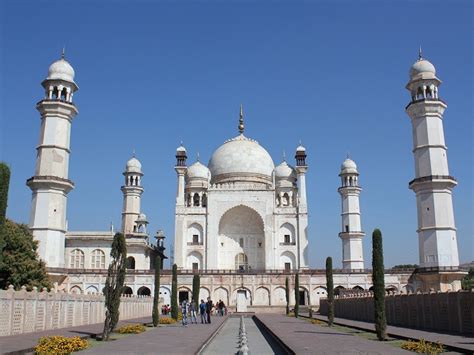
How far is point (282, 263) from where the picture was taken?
41.6m

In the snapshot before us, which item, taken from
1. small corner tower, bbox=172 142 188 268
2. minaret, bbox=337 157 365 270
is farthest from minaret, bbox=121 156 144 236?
minaret, bbox=337 157 365 270

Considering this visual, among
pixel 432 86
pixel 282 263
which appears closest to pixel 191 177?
pixel 282 263

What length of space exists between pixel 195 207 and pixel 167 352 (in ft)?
108

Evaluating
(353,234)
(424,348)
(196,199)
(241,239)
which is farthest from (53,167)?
(424,348)

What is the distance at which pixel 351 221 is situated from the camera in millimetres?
43688

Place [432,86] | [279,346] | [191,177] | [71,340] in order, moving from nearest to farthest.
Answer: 1. [71,340]
2. [279,346]
3. [432,86]
4. [191,177]

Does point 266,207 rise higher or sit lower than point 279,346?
higher

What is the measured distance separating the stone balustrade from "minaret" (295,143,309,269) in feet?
67.7

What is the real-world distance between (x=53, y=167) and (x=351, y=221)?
24211 millimetres

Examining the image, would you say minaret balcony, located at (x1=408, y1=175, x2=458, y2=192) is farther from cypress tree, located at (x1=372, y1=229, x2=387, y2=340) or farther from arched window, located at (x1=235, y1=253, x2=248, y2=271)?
cypress tree, located at (x1=372, y1=229, x2=387, y2=340)

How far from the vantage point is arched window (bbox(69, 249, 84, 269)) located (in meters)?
41.6

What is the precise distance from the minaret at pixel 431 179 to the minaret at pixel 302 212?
10731mm

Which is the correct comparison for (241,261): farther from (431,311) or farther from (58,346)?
(58,346)

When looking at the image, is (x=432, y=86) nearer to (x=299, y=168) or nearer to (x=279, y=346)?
(x=299, y=168)
